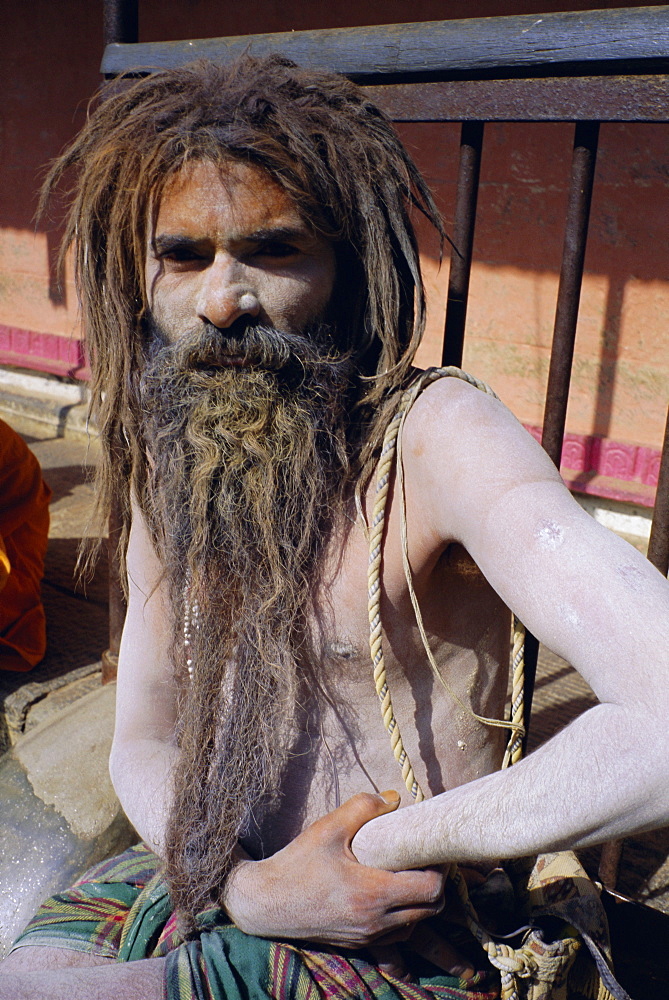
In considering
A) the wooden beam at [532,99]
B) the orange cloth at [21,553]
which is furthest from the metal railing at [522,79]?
the orange cloth at [21,553]

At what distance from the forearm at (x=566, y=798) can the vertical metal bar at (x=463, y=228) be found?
2.72 feet

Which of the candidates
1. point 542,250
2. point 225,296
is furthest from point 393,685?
point 542,250

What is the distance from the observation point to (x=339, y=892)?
1353 mm

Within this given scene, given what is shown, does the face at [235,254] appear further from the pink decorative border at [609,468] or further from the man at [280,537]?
the pink decorative border at [609,468]

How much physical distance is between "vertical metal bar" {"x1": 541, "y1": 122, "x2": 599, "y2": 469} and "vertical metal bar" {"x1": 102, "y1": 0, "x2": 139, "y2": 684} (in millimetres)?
959

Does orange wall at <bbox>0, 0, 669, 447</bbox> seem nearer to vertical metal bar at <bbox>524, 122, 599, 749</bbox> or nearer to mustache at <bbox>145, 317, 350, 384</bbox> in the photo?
mustache at <bbox>145, 317, 350, 384</bbox>

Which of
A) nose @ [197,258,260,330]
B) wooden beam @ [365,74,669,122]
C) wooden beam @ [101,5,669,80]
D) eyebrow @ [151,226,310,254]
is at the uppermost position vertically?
wooden beam @ [101,5,669,80]

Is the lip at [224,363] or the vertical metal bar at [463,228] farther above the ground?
the vertical metal bar at [463,228]

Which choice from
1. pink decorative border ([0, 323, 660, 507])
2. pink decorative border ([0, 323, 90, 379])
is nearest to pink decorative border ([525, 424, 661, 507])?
pink decorative border ([0, 323, 660, 507])

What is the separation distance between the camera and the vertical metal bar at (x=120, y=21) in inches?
81.0

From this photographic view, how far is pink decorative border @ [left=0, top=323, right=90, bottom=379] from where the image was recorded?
21.9 ft

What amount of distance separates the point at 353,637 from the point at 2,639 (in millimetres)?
1814

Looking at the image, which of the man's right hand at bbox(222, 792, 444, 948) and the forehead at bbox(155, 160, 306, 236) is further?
the forehead at bbox(155, 160, 306, 236)

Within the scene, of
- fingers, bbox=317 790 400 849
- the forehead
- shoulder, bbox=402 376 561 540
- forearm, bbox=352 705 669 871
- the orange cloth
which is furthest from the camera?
the orange cloth
